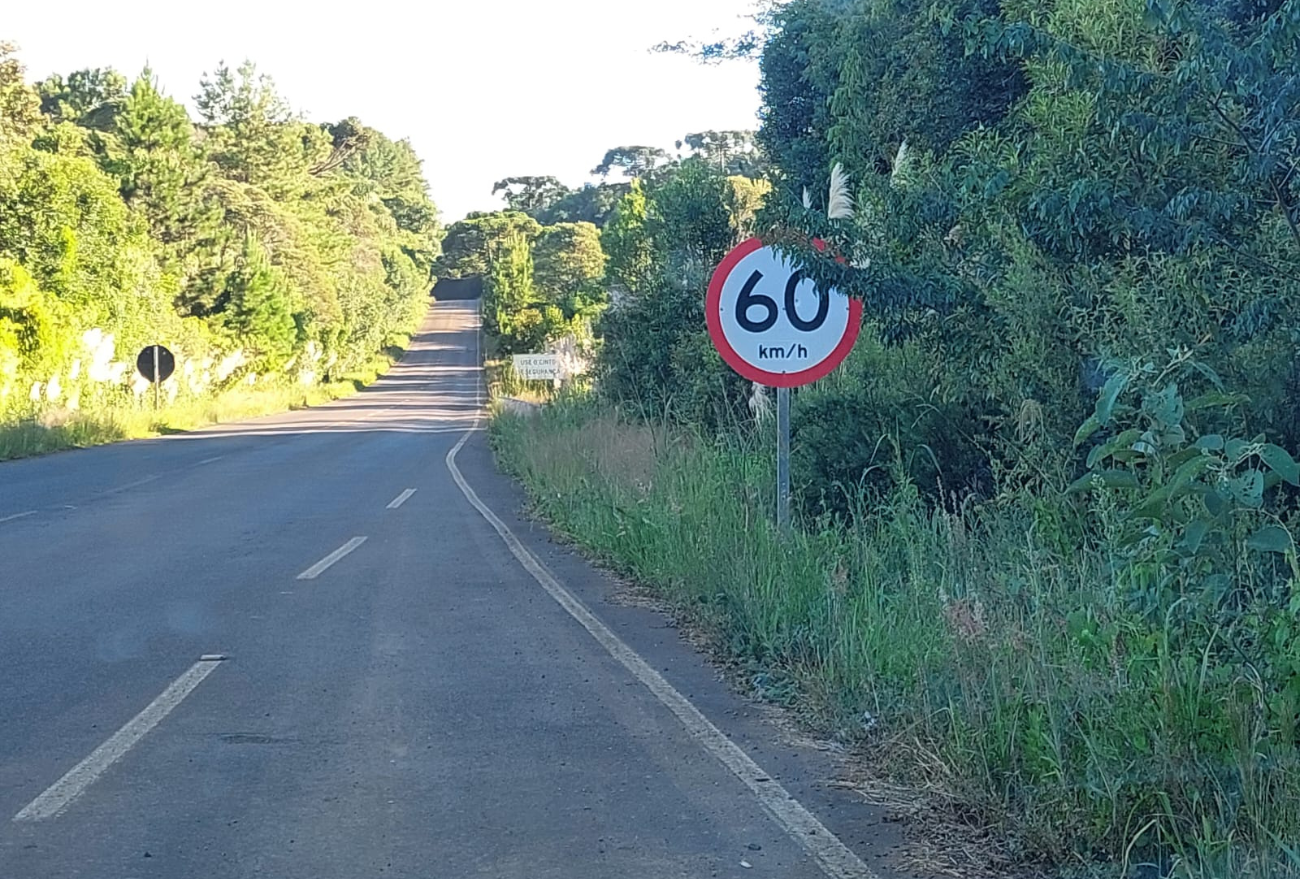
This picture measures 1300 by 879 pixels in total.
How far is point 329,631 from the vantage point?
9133 mm

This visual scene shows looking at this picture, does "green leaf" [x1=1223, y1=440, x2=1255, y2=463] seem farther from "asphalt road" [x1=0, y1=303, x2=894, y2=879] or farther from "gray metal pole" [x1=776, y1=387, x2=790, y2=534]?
"gray metal pole" [x1=776, y1=387, x2=790, y2=534]

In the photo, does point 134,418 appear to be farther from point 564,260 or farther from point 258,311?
point 564,260

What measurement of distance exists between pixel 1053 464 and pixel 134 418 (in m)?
35.4

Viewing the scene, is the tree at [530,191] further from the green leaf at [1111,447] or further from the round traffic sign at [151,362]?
the green leaf at [1111,447]

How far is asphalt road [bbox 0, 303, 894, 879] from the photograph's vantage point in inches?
195

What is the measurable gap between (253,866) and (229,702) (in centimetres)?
252

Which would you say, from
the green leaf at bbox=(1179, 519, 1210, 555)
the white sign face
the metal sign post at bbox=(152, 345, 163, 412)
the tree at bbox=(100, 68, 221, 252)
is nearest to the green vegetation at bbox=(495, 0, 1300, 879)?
the green leaf at bbox=(1179, 519, 1210, 555)

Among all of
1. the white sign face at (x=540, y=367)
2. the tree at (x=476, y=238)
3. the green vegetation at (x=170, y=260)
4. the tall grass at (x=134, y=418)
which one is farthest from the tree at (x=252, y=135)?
the white sign face at (x=540, y=367)

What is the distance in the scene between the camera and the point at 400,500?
1903 centimetres

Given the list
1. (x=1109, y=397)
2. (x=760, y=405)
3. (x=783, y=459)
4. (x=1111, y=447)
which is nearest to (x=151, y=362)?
(x=760, y=405)

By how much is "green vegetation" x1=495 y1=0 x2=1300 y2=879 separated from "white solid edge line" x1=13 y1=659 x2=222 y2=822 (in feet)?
9.97

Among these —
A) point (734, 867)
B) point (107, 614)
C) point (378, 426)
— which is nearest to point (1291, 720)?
point (734, 867)

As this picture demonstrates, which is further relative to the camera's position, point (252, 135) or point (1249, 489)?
point (252, 135)

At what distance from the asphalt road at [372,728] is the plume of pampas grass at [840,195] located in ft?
12.9
